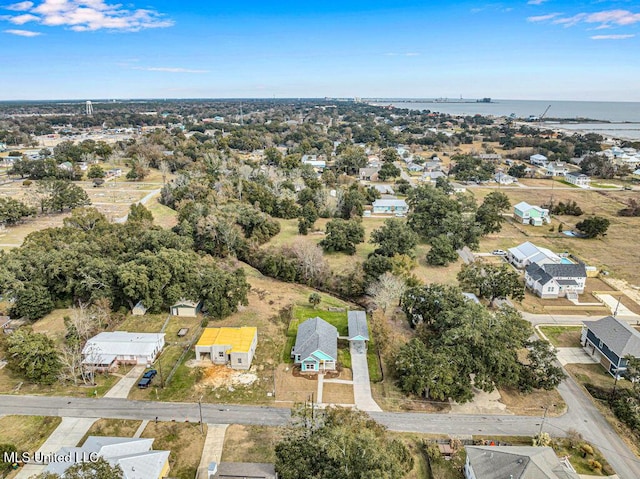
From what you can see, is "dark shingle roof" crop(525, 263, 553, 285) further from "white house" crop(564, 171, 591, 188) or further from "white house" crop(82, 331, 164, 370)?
"white house" crop(564, 171, 591, 188)

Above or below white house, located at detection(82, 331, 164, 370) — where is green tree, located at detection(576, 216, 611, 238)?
above

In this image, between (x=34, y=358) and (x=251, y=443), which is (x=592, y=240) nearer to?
(x=251, y=443)

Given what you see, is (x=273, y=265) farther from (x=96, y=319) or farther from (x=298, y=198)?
(x=298, y=198)

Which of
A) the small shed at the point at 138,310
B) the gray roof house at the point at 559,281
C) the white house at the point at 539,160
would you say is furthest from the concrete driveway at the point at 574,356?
the white house at the point at 539,160

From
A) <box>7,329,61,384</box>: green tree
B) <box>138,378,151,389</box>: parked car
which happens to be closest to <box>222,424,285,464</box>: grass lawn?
<box>138,378,151,389</box>: parked car

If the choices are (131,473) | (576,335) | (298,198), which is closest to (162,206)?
(298,198)

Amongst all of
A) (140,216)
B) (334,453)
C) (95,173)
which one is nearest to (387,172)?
(140,216)
